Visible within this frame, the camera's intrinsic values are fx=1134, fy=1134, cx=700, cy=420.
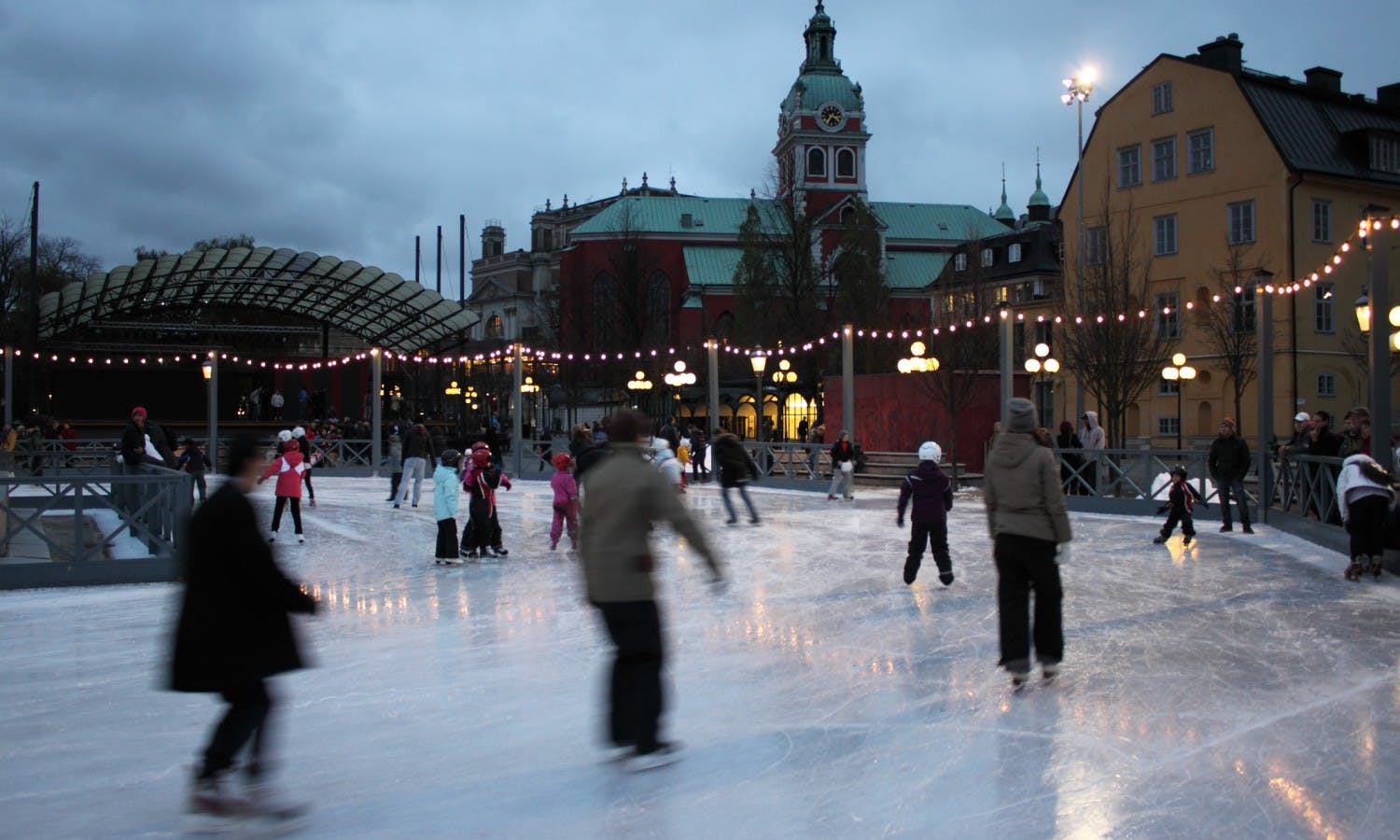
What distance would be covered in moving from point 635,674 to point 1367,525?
27.8ft

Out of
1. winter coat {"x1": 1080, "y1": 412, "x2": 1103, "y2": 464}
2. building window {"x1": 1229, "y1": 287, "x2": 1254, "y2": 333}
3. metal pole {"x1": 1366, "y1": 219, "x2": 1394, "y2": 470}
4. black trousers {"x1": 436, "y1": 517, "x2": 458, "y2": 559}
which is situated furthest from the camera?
building window {"x1": 1229, "y1": 287, "x2": 1254, "y2": 333}

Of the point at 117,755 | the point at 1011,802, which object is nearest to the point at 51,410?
the point at 117,755

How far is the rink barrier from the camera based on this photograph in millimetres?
10883

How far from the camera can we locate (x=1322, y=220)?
3447cm

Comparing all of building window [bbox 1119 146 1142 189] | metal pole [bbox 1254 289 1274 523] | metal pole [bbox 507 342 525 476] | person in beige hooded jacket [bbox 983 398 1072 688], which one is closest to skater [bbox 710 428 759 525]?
metal pole [bbox 1254 289 1274 523]

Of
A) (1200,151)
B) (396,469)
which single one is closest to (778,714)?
(396,469)

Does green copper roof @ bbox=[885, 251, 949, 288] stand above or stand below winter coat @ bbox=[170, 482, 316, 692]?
above

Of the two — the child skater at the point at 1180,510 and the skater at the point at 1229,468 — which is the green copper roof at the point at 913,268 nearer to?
the skater at the point at 1229,468

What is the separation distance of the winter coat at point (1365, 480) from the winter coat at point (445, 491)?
8.71 m

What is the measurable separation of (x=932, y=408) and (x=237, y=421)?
23.5 meters

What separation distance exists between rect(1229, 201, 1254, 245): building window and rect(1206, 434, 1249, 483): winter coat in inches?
910

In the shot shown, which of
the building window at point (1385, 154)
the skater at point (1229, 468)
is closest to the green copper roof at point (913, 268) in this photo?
the building window at point (1385, 154)

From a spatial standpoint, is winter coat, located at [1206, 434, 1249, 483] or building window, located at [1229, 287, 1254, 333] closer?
winter coat, located at [1206, 434, 1249, 483]

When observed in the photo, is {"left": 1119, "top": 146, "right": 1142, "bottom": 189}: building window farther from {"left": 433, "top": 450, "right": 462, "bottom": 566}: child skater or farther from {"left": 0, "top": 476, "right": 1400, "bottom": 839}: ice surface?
{"left": 433, "top": 450, "right": 462, "bottom": 566}: child skater
